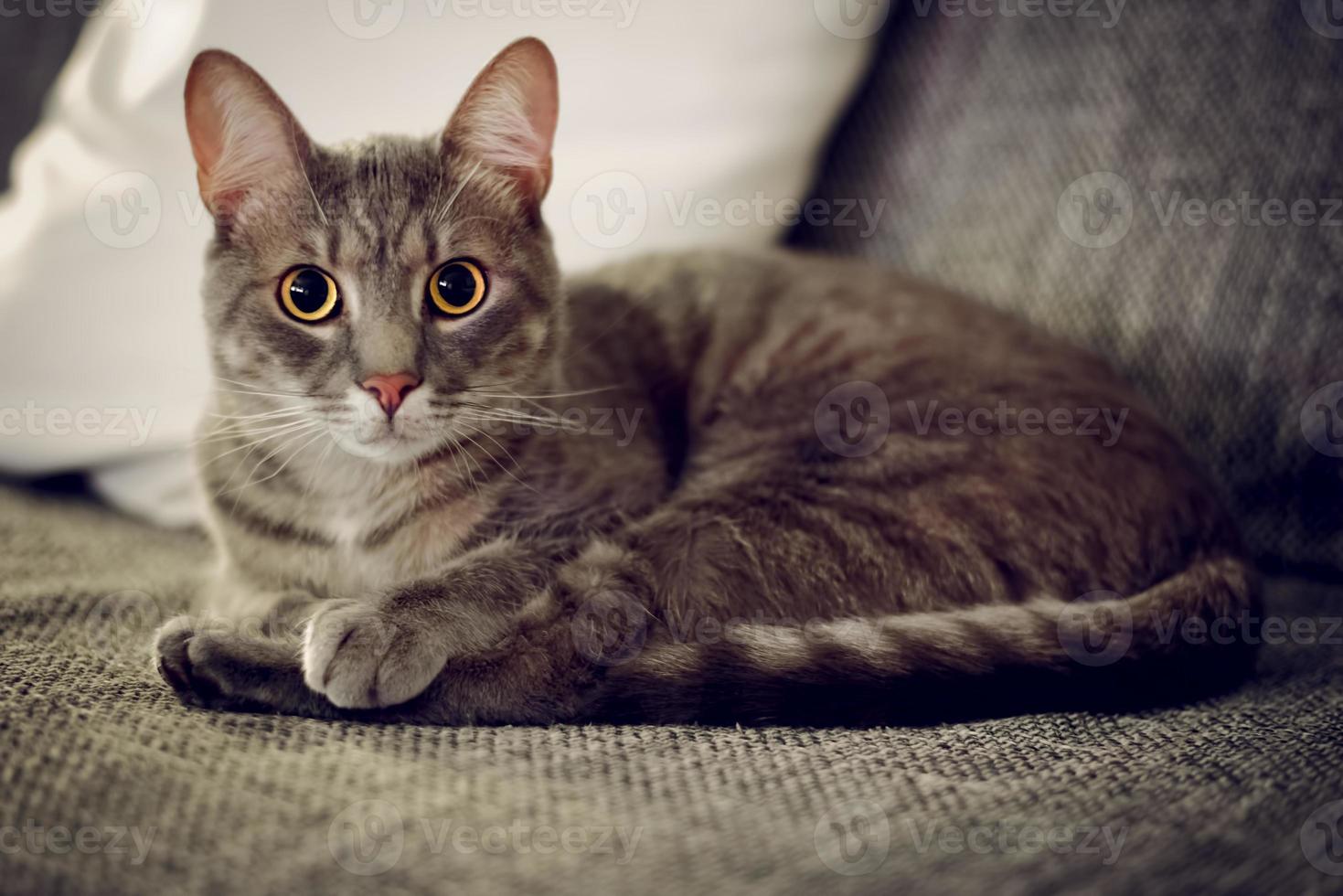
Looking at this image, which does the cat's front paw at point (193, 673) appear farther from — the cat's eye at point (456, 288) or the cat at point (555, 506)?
the cat's eye at point (456, 288)

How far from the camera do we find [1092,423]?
4.25ft

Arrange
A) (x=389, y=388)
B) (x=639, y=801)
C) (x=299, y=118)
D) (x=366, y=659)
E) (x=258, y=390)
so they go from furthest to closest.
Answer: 1. (x=299, y=118)
2. (x=258, y=390)
3. (x=389, y=388)
4. (x=366, y=659)
5. (x=639, y=801)

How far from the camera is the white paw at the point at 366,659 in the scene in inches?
38.0

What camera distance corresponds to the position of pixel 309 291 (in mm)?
1153

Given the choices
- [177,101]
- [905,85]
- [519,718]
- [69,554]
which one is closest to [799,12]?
[905,85]

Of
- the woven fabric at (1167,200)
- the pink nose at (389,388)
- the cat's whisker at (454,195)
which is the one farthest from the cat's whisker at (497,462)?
the woven fabric at (1167,200)

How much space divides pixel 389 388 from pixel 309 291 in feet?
0.61

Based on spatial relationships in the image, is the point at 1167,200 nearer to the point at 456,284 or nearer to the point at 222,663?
the point at 456,284

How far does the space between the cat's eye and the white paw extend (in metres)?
0.38

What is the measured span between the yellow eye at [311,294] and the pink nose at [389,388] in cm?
13

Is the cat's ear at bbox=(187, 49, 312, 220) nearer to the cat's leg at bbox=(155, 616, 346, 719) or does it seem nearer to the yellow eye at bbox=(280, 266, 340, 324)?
the yellow eye at bbox=(280, 266, 340, 324)

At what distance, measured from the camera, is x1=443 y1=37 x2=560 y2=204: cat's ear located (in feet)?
3.97

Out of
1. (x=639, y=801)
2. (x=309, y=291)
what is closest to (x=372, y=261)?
(x=309, y=291)

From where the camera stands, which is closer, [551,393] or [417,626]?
[417,626]
